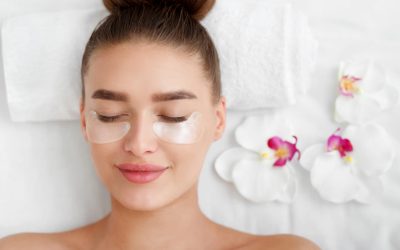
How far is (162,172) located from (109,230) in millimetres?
298

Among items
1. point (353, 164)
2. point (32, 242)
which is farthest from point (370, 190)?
point (32, 242)

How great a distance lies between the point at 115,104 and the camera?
133 centimetres

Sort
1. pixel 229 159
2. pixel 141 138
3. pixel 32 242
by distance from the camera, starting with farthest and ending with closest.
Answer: pixel 229 159 < pixel 32 242 < pixel 141 138

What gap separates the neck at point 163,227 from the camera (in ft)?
4.80

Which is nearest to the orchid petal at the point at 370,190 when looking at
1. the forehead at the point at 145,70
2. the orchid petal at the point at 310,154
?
the orchid petal at the point at 310,154

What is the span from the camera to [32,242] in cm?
155

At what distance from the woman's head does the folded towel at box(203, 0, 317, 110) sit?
111mm

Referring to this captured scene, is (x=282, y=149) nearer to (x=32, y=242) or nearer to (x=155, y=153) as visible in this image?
(x=155, y=153)

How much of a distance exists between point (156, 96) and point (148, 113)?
0.04 m

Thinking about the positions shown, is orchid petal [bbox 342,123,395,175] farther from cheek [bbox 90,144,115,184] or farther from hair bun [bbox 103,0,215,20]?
cheek [bbox 90,144,115,184]

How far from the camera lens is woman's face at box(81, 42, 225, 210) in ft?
4.28

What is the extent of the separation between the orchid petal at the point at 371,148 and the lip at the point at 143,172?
22.6 inches

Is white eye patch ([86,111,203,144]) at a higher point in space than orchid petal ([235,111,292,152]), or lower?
higher

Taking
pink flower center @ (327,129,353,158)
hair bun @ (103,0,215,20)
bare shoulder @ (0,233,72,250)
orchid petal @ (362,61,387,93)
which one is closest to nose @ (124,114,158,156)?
hair bun @ (103,0,215,20)
